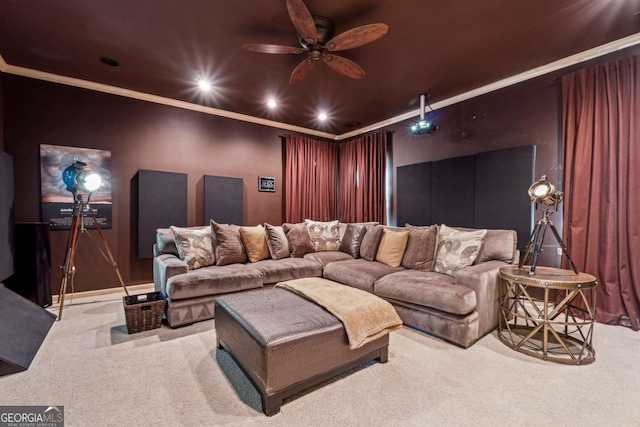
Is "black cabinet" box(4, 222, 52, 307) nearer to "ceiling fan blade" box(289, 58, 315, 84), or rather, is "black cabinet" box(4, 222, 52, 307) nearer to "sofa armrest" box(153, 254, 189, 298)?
"sofa armrest" box(153, 254, 189, 298)

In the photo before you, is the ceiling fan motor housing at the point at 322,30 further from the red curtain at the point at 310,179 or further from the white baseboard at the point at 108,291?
the white baseboard at the point at 108,291

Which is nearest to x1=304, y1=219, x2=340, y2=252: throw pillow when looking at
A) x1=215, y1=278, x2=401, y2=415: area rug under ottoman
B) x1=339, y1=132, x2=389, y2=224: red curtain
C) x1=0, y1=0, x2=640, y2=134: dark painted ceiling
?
x1=339, y1=132, x2=389, y2=224: red curtain

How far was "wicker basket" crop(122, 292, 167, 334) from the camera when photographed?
252cm

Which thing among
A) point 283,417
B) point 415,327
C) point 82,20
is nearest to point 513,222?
point 415,327

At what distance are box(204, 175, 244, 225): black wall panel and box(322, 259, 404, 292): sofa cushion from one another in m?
1.93

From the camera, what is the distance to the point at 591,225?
9.23 feet

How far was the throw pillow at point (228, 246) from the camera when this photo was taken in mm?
3404

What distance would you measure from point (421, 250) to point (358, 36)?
2.25 meters

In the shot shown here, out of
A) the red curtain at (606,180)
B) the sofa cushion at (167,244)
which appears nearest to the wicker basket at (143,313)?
the sofa cushion at (167,244)

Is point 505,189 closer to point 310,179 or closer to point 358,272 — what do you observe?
point 358,272

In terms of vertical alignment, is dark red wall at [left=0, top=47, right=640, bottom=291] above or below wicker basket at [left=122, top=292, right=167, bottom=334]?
above

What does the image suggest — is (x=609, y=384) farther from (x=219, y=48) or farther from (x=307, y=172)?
(x=307, y=172)

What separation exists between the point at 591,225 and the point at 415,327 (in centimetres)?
210

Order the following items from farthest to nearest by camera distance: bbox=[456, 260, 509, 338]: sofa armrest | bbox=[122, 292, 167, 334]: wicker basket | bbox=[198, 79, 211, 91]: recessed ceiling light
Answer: bbox=[198, 79, 211, 91]: recessed ceiling light < bbox=[122, 292, 167, 334]: wicker basket < bbox=[456, 260, 509, 338]: sofa armrest
